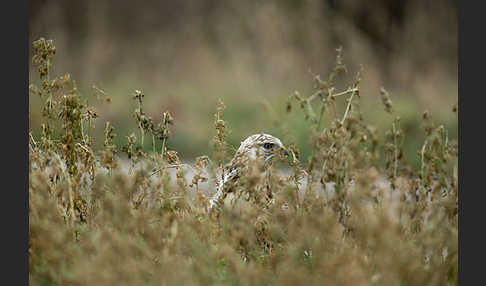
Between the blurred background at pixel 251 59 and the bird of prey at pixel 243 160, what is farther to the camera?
the blurred background at pixel 251 59

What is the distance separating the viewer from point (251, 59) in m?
10.1

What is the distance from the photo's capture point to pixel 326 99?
116 inches

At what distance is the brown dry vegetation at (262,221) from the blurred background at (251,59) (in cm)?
436

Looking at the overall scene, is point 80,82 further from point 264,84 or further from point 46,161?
point 46,161

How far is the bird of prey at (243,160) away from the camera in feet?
10.5

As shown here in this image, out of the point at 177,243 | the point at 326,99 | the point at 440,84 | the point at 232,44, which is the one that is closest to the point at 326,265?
the point at 177,243

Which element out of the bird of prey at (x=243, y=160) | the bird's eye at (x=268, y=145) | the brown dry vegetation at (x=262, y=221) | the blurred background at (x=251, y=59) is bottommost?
the brown dry vegetation at (x=262, y=221)

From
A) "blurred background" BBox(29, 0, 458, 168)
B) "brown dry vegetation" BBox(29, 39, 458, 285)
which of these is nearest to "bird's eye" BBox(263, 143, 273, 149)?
"brown dry vegetation" BBox(29, 39, 458, 285)

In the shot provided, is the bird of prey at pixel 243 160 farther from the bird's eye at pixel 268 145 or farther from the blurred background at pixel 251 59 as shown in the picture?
the blurred background at pixel 251 59

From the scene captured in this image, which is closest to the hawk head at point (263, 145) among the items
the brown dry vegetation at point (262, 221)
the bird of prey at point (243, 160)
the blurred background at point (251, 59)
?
the bird of prey at point (243, 160)

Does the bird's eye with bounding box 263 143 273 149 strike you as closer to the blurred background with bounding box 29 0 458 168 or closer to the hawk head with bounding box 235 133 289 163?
the hawk head with bounding box 235 133 289 163

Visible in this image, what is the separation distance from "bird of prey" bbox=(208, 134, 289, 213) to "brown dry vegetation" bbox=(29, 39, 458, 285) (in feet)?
0.35

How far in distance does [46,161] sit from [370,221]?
162 centimetres

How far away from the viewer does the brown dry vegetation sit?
2.43 metres
